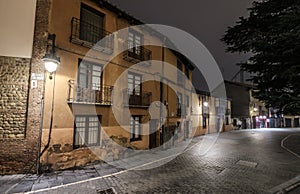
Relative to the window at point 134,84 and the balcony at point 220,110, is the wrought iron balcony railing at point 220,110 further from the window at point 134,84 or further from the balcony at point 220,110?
the window at point 134,84

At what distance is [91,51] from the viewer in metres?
9.38

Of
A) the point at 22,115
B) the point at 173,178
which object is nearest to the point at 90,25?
the point at 22,115

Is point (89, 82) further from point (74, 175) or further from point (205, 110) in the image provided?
point (205, 110)

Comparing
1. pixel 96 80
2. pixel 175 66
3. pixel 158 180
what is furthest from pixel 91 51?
pixel 175 66

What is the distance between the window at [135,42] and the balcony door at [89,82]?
296 cm

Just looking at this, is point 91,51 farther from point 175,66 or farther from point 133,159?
point 175,66

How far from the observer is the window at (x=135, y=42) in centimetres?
1188

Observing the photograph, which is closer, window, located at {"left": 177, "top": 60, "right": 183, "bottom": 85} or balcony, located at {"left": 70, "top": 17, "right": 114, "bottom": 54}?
balcony, located at {"left": 70, "top": 17, "right": 114, "bottom": 54}

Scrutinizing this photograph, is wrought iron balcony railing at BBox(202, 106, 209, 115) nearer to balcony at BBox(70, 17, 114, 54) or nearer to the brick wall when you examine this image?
balcony at BBox(70, 17, 114, 54)

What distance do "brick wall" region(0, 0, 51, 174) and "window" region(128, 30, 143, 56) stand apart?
503cm

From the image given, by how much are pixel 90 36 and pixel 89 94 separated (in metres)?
3.03

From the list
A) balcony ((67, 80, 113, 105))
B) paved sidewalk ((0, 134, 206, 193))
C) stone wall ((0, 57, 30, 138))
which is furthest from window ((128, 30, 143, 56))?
paved sidewalk ((0, 134, 206, 193))

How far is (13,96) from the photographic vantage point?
7496mm

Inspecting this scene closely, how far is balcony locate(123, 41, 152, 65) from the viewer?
11219 millimetres
